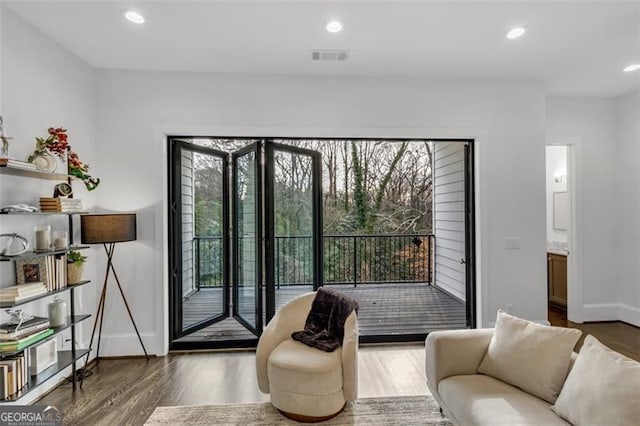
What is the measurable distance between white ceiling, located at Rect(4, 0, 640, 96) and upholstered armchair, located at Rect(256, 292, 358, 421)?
2347mm

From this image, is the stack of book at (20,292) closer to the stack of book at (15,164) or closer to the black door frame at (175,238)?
the stack of book at (15,164)

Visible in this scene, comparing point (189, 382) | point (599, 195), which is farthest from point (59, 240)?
point (599, 195)

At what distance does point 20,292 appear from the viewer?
2229 millimetres

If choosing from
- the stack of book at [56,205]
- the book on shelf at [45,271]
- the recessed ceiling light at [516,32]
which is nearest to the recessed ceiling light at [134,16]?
the stack of book at [56,205]

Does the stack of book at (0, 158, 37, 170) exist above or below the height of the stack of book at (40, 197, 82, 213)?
above

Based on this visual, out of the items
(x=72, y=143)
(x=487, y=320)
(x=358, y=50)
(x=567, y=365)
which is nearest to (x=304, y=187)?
(x=358, y=50)

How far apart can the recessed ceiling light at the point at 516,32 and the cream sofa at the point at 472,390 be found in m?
2.43

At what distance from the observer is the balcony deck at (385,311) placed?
3.86 metres

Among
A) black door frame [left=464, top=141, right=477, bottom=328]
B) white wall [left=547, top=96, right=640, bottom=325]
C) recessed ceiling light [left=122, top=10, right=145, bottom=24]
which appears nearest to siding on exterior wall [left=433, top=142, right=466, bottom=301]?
black door frame [left=464, top=141, right=477, bottom=328]

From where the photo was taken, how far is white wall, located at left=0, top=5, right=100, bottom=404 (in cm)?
243

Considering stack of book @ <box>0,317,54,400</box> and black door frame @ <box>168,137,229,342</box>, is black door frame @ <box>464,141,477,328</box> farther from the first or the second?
stack of book @ <box>0,317,54,400</box>

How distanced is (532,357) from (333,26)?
2.70m

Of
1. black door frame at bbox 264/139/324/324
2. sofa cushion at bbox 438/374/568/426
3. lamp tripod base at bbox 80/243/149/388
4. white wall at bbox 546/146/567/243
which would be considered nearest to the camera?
sofa cushion at bbox 438/374/568/426

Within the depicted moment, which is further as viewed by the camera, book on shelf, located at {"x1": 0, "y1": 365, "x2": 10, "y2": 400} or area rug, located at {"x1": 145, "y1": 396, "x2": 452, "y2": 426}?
area rug, located at {"x1": 145, "y1": 396, "x2": 452, "y2": 426}
